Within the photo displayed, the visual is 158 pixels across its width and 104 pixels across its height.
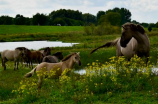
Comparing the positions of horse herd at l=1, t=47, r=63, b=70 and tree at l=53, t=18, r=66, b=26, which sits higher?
tree at l=53, t=18, r=66, b=26

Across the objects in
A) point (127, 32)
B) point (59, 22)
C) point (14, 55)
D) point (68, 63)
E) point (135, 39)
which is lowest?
point (14, 55)

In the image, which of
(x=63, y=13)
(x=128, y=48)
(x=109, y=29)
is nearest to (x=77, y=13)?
(x=63, y=13)

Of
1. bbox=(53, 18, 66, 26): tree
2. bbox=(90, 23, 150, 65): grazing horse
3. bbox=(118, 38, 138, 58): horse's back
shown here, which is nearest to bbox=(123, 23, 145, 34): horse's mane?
bbox=(90, 23, 150, 65): grazing horse

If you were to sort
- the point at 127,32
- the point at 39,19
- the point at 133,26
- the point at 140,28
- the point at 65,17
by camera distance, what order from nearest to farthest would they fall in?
1. the point at 127,32
2. the point at 133,26
3. the point at 140,28
4. the point at 39,19
5. the point at 65,17

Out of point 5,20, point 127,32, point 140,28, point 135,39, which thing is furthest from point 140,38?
point 5,20

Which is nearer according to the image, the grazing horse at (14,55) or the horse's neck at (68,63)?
the horse's neck at (68,63)

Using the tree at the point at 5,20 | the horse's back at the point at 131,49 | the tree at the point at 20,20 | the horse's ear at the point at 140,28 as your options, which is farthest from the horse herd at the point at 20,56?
the tree at the point at 5,20

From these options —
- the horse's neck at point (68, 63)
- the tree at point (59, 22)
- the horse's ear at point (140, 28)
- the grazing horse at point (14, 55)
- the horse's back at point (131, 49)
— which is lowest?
the grazing horse at point (14, 55)

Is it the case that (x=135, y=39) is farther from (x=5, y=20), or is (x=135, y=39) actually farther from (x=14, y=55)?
(x=5, y=20)

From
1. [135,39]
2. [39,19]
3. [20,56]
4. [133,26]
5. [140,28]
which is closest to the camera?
[133,26]

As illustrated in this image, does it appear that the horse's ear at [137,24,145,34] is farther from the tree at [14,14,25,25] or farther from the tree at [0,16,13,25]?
the tree at [0,16,13,25]

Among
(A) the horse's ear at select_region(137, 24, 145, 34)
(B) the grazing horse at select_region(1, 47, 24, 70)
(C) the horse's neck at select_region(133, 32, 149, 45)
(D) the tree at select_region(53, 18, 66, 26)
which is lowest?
(B) the grazing horse at select_region(1, 47, 24, 70)

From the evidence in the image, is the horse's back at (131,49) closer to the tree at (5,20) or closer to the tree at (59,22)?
the tree at (5,20)

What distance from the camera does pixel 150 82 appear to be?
390 inches
